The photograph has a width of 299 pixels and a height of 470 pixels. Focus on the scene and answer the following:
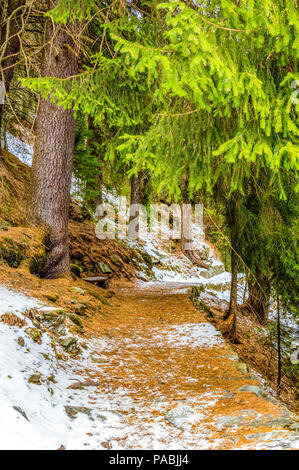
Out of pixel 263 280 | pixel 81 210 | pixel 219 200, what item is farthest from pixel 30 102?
pixel 263 280

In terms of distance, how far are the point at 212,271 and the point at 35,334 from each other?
15.3 m

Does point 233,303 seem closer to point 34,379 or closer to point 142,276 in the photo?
point 142,276

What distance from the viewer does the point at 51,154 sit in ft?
21.9

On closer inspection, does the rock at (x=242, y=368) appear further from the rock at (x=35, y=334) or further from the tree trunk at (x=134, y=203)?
the tree trunk at (x=134, y=203)

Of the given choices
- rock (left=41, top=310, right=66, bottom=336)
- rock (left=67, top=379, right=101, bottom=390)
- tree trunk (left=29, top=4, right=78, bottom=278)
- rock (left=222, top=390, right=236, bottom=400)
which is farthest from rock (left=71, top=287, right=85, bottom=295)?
rock (left=222, top=390, right=236, bottom=400)

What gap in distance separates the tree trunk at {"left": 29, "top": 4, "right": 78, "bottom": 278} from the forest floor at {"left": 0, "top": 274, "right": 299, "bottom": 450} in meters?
2.10

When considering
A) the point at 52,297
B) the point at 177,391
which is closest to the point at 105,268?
the point at 52,297

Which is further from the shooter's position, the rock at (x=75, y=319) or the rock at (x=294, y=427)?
the rock at (x=75, y=319)

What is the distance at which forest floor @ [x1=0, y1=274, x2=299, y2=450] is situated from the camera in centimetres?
240

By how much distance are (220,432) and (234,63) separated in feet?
10.6

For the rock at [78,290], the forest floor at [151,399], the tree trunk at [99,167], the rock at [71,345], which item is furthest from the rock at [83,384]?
the tree trunk at [99,167]

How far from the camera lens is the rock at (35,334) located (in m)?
3.73

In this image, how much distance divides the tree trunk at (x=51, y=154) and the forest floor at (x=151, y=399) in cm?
210

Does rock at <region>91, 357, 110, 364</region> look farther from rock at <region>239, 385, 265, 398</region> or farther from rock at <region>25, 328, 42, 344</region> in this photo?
rock at <region>239, 385, 265, 398</region>
